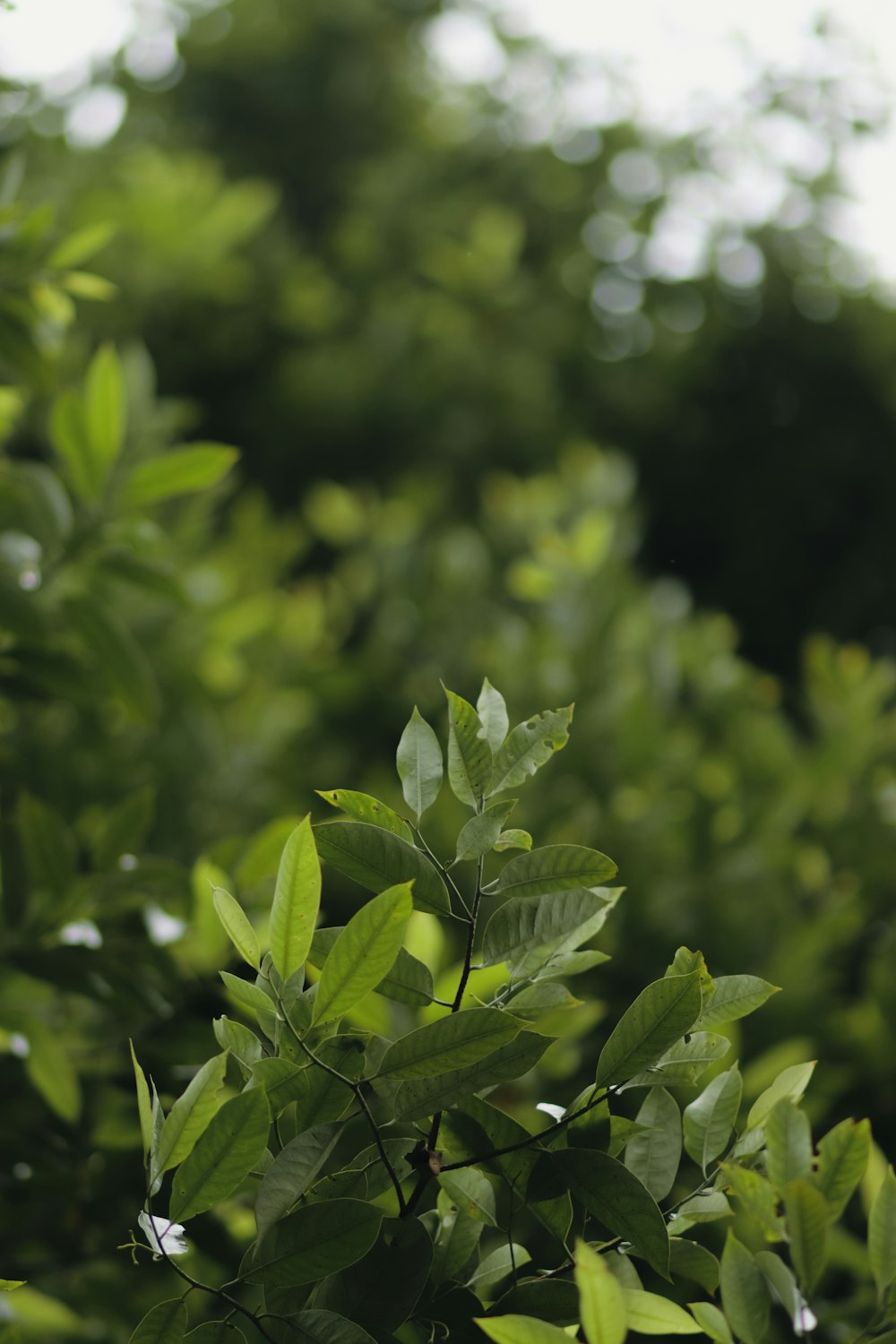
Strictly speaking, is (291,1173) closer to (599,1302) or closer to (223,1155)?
(223,1155)

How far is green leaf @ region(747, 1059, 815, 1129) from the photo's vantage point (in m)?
0.63

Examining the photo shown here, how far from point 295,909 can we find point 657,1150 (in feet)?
0.82

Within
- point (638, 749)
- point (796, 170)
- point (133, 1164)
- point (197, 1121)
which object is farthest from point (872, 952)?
point (796, 170)

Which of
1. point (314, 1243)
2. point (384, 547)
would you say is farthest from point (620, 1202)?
point (384, 547)

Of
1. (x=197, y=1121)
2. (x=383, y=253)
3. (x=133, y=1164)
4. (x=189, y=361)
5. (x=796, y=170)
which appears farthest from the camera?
(x=383, y=253)

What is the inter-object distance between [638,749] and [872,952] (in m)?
0.52

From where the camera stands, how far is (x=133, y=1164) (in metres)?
1.22

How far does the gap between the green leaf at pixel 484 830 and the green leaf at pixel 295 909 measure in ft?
0.26

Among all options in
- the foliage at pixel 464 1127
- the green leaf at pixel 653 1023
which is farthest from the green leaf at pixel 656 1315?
the green leaf at pixel 653 1023

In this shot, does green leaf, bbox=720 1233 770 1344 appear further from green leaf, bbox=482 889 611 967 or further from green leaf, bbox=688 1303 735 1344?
green leaf, bbox=482 889 611 967

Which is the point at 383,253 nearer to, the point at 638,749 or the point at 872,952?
the point at 638,749

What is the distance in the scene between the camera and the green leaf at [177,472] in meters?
1.39

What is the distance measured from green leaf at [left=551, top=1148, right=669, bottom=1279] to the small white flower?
21 cm

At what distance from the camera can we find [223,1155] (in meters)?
0.59
